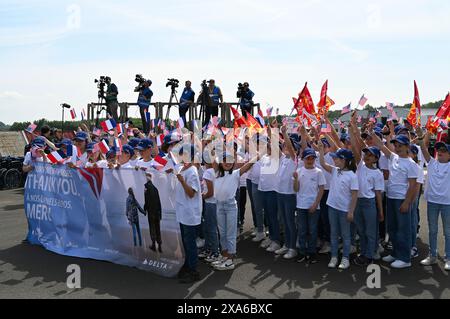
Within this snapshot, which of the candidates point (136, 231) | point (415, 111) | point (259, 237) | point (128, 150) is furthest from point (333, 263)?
point (415, 111)

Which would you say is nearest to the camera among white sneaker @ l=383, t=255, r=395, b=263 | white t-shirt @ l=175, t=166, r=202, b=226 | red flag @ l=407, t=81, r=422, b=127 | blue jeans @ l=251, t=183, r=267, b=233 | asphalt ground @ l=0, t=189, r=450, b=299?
asphalt ground @ l=0, t=189, r=450, b=299

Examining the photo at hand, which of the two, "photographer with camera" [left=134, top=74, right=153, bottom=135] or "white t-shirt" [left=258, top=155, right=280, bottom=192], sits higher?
"photographer with camera" [left=134, top=74, right=153, bottom=135]

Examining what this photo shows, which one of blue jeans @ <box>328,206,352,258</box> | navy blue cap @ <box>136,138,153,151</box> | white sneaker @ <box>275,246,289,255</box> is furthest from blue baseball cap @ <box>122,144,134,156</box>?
blue jeans @ <box>328,206,352,258</box>

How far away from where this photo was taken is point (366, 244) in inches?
236

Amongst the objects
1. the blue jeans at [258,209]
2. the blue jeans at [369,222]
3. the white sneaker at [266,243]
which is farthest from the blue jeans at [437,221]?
the blue jeans at [258,209]

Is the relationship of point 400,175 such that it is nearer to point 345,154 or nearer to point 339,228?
point 345,154

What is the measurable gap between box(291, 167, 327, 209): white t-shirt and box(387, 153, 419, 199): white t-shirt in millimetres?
942

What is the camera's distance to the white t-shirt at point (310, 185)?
6.04 metres

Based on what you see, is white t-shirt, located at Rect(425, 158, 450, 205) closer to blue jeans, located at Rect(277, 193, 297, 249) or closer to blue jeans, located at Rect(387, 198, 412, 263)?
blue jeans, located at Rect(387, 198, 412, 263)

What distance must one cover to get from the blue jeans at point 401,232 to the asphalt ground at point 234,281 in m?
0.24

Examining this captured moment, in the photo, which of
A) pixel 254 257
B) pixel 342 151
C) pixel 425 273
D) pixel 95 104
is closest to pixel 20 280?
pixel 254 257

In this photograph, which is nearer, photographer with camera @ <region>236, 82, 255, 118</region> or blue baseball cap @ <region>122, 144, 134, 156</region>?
blue baseball cap @ <region>122, 144, 134, 156</region>

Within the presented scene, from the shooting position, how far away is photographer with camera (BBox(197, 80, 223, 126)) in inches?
571

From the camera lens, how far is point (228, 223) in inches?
234
